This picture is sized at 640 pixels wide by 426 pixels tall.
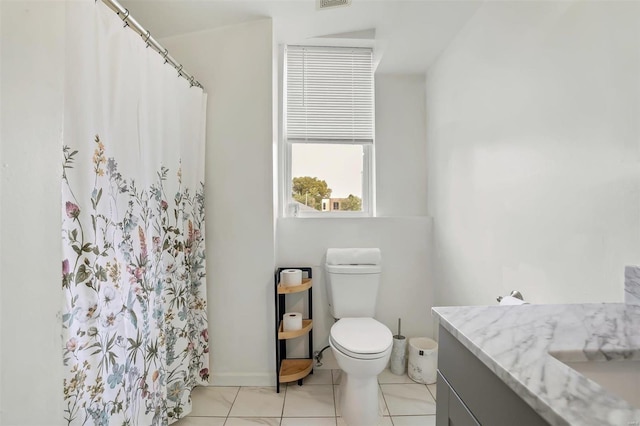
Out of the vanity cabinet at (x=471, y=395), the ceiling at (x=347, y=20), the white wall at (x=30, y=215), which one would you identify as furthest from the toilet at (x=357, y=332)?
the ceiling at (x=347, y=20)

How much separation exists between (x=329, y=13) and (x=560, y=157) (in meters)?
1.65

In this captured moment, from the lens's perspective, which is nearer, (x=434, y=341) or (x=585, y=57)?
(x=585, y=57)

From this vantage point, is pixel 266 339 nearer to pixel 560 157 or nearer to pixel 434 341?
pixel 434 341

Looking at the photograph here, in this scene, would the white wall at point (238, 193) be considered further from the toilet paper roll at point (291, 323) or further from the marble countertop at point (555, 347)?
the marble countertop at point (555, 347)

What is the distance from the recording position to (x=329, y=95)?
7.64 feet

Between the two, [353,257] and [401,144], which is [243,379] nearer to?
[353,257]

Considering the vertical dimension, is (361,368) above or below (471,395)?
below

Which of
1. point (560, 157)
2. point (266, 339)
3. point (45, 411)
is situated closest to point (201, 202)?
point (266, 339)

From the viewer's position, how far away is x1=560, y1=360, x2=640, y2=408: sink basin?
60cm

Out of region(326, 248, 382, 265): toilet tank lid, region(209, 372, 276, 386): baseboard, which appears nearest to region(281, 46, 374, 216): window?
region(326, 248, 382, 265): toilet tank lid

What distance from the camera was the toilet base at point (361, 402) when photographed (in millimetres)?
1503

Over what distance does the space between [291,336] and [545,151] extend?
5.32 ft

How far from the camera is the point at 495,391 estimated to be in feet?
1.80

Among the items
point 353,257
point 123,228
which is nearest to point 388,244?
point 353,257
